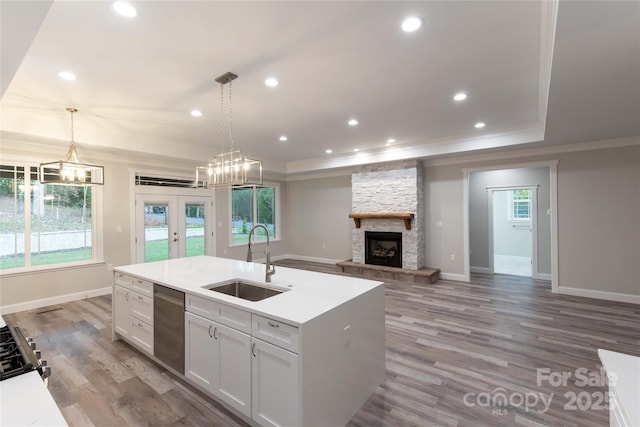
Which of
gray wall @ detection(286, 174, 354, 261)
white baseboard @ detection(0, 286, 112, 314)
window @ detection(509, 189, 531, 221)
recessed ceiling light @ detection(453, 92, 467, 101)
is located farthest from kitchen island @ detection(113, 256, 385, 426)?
window @ detection(509, 189, 531, 221)

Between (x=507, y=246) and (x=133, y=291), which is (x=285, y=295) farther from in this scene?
(x=507, y=246)

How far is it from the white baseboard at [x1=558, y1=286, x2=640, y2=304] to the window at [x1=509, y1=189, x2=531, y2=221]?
3509 mm

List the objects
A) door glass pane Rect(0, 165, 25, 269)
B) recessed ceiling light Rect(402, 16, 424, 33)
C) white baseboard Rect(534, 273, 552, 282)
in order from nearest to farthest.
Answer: recessed ceiling light Rect(402, 16, 424, 33) → door glass pane Rect(0, 165, 25, 269) → white baseboard Rect(534, 273, 552, 282)

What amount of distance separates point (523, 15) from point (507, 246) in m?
7.68

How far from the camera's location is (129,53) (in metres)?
2.54

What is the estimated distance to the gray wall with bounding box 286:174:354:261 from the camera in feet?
25.8

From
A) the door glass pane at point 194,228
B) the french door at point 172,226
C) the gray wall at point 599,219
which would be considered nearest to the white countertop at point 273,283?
the french door at point 172,226

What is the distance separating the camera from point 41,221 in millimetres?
4660

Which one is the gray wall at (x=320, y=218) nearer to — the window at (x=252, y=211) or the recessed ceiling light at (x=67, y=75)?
the window at (x=252, y=211)

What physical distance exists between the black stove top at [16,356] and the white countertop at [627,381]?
2.06 m

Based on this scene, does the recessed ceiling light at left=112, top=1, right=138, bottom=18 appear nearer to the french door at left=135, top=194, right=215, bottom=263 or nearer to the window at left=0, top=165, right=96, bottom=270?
the window at left=0, top=165, right=96, bottom=270

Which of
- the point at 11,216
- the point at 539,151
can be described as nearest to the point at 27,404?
the point at 11,216

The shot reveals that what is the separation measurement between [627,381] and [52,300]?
A: 6.58 meters

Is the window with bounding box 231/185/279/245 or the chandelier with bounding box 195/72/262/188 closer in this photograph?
the chandelier with bounding box 195/72/262/188
